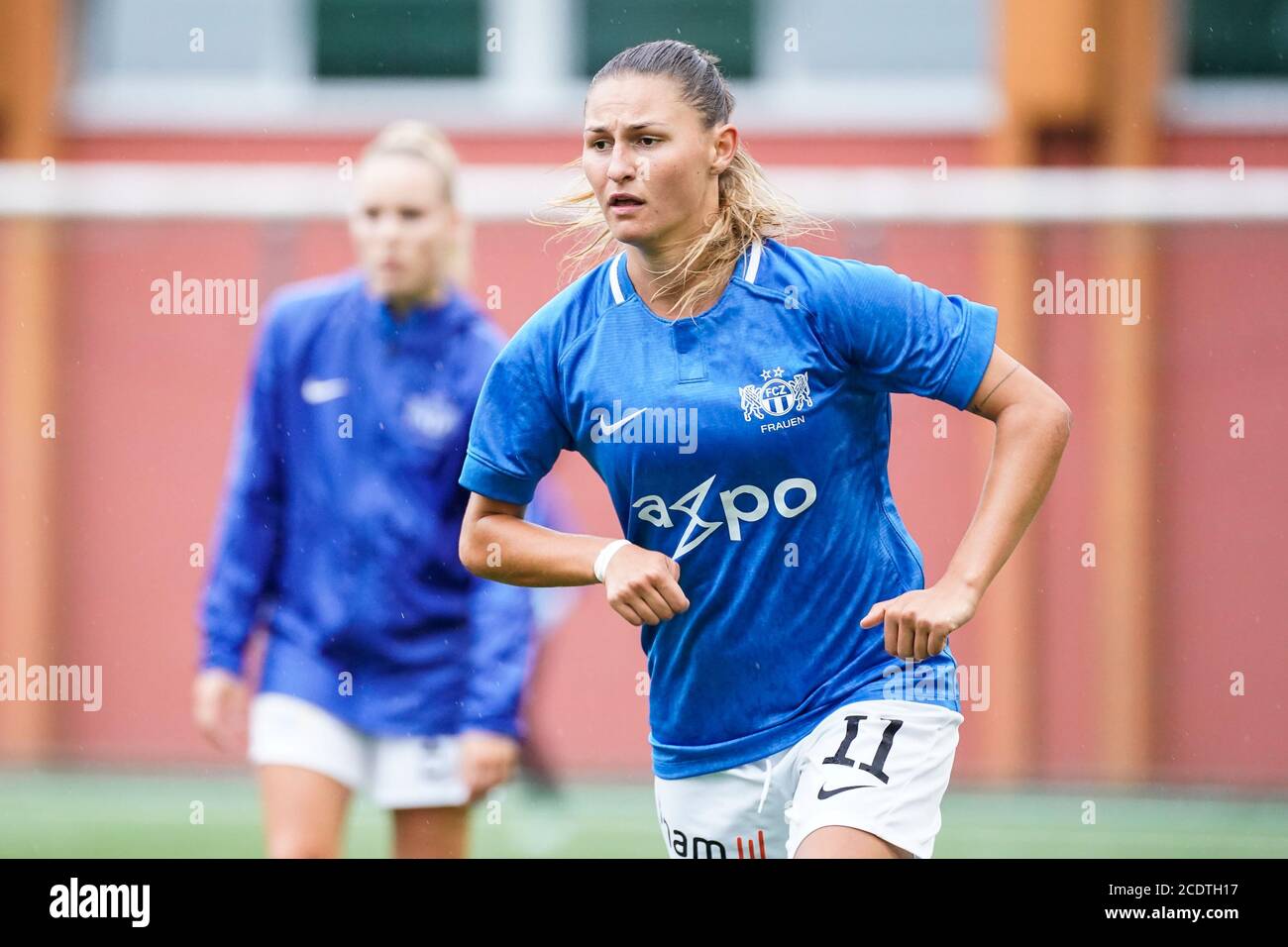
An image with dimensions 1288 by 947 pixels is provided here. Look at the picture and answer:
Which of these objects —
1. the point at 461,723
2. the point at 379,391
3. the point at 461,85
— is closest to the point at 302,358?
the point at 379,391

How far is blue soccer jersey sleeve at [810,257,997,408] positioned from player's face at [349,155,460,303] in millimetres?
1497

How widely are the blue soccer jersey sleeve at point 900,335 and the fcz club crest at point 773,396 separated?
0.34 ft

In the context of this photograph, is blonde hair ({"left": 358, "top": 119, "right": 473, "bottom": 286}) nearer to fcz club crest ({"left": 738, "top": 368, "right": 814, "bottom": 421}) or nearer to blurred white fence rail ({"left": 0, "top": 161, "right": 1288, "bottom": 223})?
fcz club crest ({"left": 738, "top": 368, "right": 814, "bottom": 421})

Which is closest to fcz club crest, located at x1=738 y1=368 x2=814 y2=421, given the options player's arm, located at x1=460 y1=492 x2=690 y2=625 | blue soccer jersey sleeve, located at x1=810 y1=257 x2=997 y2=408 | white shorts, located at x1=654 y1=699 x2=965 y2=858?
blue soccer jersey sleeve, located at x1=810 y1=257 x2=997 y2=408

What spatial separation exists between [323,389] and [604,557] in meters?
1.42

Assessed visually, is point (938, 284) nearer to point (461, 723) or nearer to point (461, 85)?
point (461, 85)

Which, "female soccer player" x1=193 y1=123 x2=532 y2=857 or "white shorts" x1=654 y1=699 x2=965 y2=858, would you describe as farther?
"female soccer player" x1=193 y1=123 x2=532 y2=857

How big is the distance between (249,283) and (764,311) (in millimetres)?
3762

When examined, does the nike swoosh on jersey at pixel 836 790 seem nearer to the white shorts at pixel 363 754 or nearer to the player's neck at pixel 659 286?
the player's neck at pixel 659 286

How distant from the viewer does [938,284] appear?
618cm

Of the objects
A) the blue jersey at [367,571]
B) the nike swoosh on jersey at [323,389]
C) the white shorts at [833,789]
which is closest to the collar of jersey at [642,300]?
the white shorts at [833,789]

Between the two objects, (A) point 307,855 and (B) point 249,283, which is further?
(B) point 249,283

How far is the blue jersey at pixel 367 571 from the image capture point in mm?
3883

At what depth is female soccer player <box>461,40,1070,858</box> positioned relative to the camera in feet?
9.34
